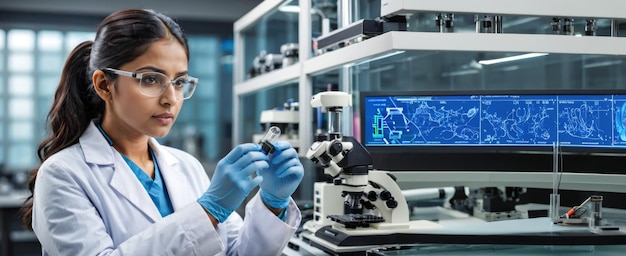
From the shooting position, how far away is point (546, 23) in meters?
1.79

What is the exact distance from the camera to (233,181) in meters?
1.31

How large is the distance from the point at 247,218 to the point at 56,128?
505 millimetres

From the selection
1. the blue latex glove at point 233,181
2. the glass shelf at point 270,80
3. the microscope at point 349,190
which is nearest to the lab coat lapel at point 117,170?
the blue latex glove at point 233,181

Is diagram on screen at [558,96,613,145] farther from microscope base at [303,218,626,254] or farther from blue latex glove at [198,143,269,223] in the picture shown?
blue latex glove at [198,143,269,223]

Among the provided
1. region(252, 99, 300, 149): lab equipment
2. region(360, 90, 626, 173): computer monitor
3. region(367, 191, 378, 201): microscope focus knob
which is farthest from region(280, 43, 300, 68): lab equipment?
region(367, 191, 378, 201): microscope focus knob

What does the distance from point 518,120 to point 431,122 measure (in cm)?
25

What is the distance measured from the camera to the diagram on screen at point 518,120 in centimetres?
176

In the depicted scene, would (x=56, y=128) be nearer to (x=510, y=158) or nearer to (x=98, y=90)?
(x=98, y=90)

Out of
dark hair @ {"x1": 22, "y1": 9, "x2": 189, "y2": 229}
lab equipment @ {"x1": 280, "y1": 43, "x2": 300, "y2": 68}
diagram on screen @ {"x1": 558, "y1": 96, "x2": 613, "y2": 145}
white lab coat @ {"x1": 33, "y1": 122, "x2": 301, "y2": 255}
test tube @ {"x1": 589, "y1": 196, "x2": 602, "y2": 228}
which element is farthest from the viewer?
lab equipment @ {"x1": 280, "y1": 43, "x2": 300, "y2": 68}

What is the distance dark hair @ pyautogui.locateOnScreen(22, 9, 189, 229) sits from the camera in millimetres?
1369

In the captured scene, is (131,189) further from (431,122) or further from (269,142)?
(431,122)

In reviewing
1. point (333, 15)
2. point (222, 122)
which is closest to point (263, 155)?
point (333, 15)

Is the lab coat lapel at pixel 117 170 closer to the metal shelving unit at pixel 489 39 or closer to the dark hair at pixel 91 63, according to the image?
the dark hair at pixel 91 63

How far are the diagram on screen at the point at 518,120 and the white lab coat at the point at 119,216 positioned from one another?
64 centimetres
